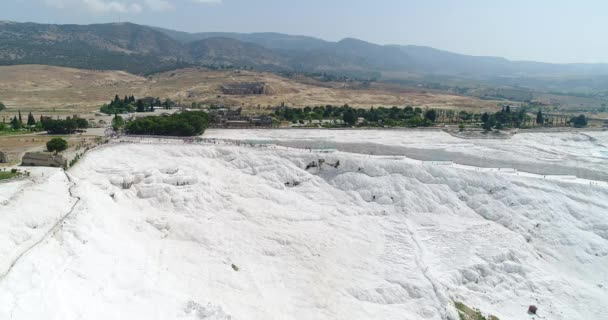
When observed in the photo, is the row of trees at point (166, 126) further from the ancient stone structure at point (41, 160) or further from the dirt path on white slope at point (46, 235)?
the dirt path on white slope at point (46, 235)

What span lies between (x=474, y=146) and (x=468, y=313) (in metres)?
46.5

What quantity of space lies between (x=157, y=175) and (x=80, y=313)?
80.9 feet

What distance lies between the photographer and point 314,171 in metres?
55.2

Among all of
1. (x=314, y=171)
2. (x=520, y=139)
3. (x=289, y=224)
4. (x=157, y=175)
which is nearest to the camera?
(x=289, y=224)

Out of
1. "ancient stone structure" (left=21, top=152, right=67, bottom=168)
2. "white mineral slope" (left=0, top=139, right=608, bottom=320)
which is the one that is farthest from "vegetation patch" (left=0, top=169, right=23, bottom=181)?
"white mineral slope" (left=0, top=139, right=608, bottom=320)

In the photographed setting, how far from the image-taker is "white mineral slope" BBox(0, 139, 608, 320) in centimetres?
2666

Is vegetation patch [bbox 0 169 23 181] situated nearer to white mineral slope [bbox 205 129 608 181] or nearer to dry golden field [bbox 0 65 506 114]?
white mineral slope [bbox 205 129 608 181]

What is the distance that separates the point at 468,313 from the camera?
31.5 metres

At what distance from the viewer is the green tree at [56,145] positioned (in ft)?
167

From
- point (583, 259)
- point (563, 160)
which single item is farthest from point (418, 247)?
point (563, 160)

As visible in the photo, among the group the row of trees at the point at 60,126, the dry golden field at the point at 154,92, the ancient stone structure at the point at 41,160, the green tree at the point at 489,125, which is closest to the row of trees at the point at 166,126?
the row of trees at the point at 60,126

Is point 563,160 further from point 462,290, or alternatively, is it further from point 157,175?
point 157,175

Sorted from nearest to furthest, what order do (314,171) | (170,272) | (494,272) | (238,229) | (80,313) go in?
(80,313), (170,272), (494,272), (238,229), (314,171)

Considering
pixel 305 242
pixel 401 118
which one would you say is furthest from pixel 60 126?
pixel 401 118
